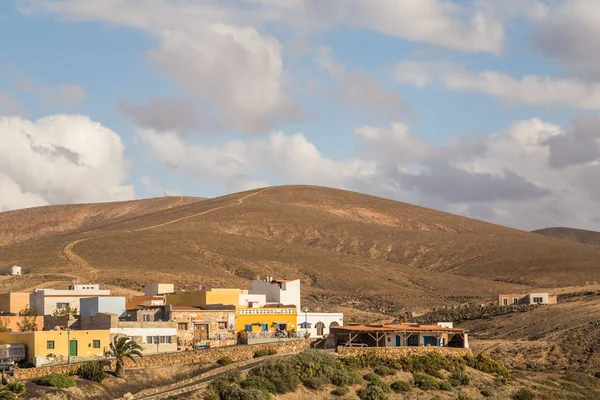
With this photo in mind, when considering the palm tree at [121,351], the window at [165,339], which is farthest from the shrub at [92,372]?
the window at [165,339]

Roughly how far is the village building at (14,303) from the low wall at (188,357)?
51.5ft

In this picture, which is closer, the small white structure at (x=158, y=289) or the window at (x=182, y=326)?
the window at (x=182, y=326)

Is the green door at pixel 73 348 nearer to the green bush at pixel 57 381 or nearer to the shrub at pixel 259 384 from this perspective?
the green bush at pixel 57 381

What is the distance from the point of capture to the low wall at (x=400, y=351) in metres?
52.1

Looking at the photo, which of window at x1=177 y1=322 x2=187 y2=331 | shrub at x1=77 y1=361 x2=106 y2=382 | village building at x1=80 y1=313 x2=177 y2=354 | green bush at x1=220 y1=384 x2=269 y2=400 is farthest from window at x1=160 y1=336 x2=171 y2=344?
green bush at x1=220 y1=384 x2=269 y2=400

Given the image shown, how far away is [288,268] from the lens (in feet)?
386

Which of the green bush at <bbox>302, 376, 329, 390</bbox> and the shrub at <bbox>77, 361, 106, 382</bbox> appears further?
the green bush at <bbox>302, 376, 329, 390</bbox>

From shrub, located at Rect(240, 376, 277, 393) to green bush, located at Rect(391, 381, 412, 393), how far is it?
7357 mm

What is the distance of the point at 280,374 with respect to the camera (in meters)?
45.4

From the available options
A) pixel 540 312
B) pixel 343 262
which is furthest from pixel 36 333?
pixel 343 262

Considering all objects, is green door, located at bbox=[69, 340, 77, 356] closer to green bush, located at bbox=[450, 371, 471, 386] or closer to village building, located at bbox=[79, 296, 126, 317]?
village building, located at bbox=[79, 296, 126, 317]

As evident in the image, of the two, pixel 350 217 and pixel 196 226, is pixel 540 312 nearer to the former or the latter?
pixel 196 226

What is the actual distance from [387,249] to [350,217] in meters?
33.7

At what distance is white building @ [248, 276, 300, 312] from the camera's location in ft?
217
